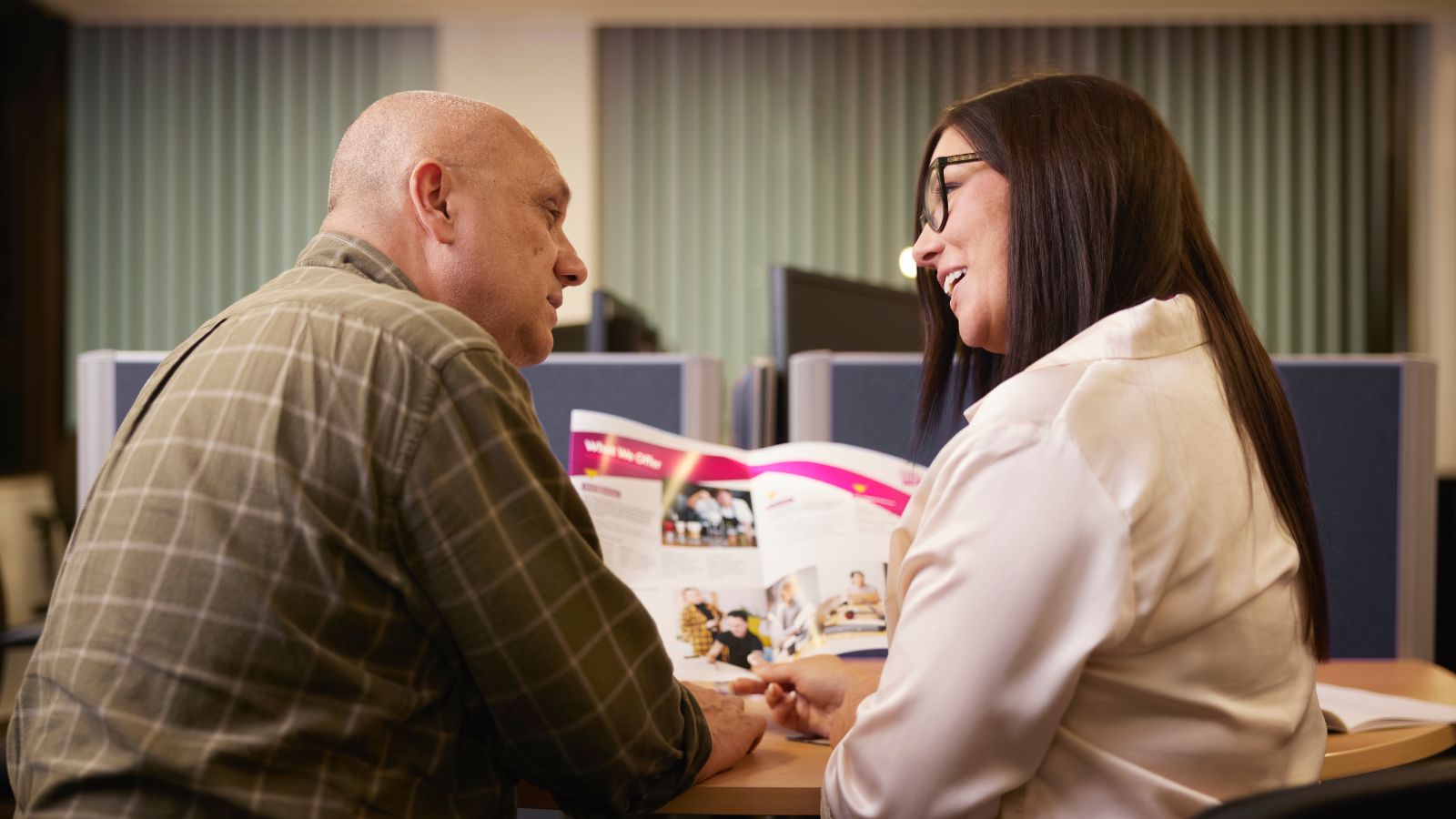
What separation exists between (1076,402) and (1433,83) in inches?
184

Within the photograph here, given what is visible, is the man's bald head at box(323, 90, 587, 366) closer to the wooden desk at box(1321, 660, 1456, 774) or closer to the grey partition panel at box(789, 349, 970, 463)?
the grey partition panel at box(789, 349, 970, 463)

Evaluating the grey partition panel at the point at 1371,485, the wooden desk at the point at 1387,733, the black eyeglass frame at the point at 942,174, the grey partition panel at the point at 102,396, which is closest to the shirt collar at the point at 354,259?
the black eyeglass frame at the point at 942,174

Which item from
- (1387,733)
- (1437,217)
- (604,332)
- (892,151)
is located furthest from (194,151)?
(1437,217)

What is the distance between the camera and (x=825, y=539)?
1308 mm

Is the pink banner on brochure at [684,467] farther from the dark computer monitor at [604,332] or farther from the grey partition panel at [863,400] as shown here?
the dark computer monitor at [604,332]

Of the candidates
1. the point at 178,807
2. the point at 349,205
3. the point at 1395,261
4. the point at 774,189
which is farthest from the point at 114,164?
the point at 1395,261

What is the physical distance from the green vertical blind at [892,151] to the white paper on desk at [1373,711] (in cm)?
346

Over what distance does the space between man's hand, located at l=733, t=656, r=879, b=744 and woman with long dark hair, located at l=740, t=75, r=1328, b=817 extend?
0.18 m

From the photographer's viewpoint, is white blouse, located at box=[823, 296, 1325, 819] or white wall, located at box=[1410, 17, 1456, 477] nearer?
white blouse, located at box=[823, 296, 1325, 819]

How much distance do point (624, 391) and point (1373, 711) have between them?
3.16 feet

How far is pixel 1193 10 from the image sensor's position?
444 centimetres

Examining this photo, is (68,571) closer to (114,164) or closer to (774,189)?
(774,189)

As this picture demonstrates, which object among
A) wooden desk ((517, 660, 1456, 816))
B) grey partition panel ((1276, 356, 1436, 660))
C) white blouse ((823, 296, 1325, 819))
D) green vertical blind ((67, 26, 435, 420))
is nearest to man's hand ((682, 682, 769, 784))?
wooden desk ((517, 660, 1456, 816))

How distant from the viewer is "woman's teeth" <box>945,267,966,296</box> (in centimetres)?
106
